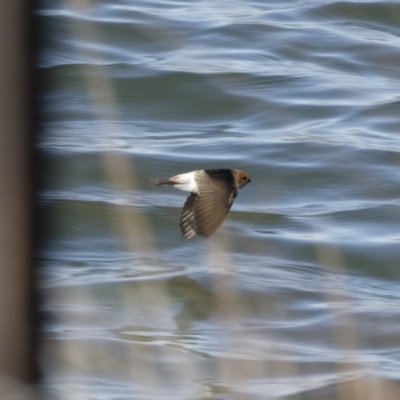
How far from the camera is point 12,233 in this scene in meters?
0.89

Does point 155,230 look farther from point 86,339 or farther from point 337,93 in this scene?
point 337,93

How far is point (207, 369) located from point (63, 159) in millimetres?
2634

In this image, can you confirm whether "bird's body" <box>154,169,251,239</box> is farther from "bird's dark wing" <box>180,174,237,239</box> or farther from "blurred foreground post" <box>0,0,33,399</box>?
"blurred foreground post" <box>0,0,33,399</box>

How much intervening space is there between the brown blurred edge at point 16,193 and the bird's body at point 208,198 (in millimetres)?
2601

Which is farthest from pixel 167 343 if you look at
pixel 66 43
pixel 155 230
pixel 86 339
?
pixel 66 43

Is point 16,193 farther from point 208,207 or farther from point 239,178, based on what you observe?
point 239,178

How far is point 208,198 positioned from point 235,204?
1.95 metres

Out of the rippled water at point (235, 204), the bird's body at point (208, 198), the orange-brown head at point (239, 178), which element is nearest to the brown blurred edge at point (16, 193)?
the rippled water at point (235, 204)

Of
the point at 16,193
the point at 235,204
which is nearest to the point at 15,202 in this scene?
the point at 16,193

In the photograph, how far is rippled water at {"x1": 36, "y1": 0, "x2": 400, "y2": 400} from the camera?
3049 millimetres

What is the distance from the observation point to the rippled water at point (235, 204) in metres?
3.05

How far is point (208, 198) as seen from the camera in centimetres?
367

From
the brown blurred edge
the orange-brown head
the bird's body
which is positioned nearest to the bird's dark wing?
the bird's body

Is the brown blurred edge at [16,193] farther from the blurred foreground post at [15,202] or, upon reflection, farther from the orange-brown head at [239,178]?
the orange-brown head at [239,178]
